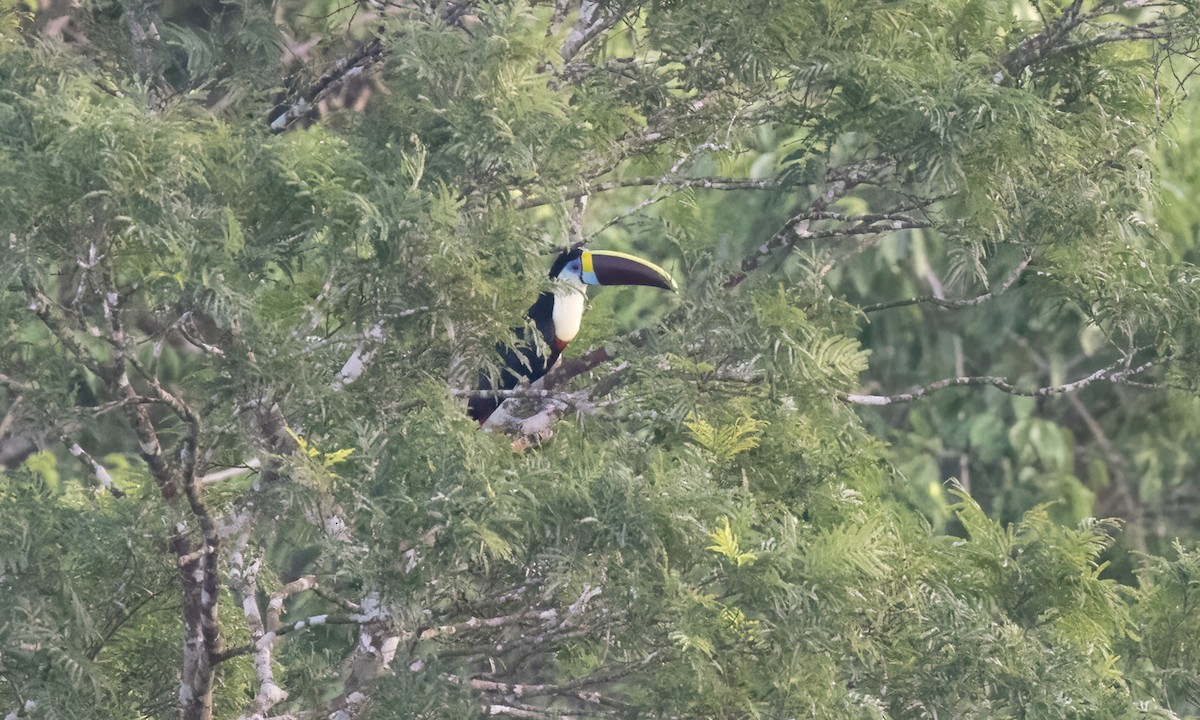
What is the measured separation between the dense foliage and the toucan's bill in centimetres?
39

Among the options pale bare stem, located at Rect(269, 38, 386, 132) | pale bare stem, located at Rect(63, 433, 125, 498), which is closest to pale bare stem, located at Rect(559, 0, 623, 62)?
pale bare stem, located at Rect(269, 38, 386, 132)

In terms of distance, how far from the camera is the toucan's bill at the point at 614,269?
462 centimetres

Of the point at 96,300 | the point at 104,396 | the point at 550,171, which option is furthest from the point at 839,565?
the point at 104,396

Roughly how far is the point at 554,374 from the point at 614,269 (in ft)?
2.33

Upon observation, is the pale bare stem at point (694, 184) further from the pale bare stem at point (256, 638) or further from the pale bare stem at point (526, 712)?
the pale bare stem at point (526, 712)

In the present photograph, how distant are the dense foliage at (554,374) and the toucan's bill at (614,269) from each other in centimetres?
39

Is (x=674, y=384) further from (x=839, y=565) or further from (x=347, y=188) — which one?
(x=347, y=188)

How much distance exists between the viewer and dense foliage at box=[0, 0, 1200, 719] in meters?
3.06

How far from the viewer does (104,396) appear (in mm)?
7562

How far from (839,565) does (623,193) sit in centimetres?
347

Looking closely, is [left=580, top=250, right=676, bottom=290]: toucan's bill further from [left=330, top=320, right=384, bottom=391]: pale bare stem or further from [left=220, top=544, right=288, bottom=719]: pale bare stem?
[left=220, top=544, right=288, bottom=719]: pale bare stem

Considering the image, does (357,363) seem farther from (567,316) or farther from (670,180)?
(567,316)

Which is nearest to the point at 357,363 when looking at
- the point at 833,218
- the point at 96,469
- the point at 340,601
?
the point at 340,601

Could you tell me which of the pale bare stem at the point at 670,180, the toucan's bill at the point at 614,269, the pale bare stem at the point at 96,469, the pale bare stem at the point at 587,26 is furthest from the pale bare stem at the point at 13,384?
the toucan's bill at the point at 614,269
